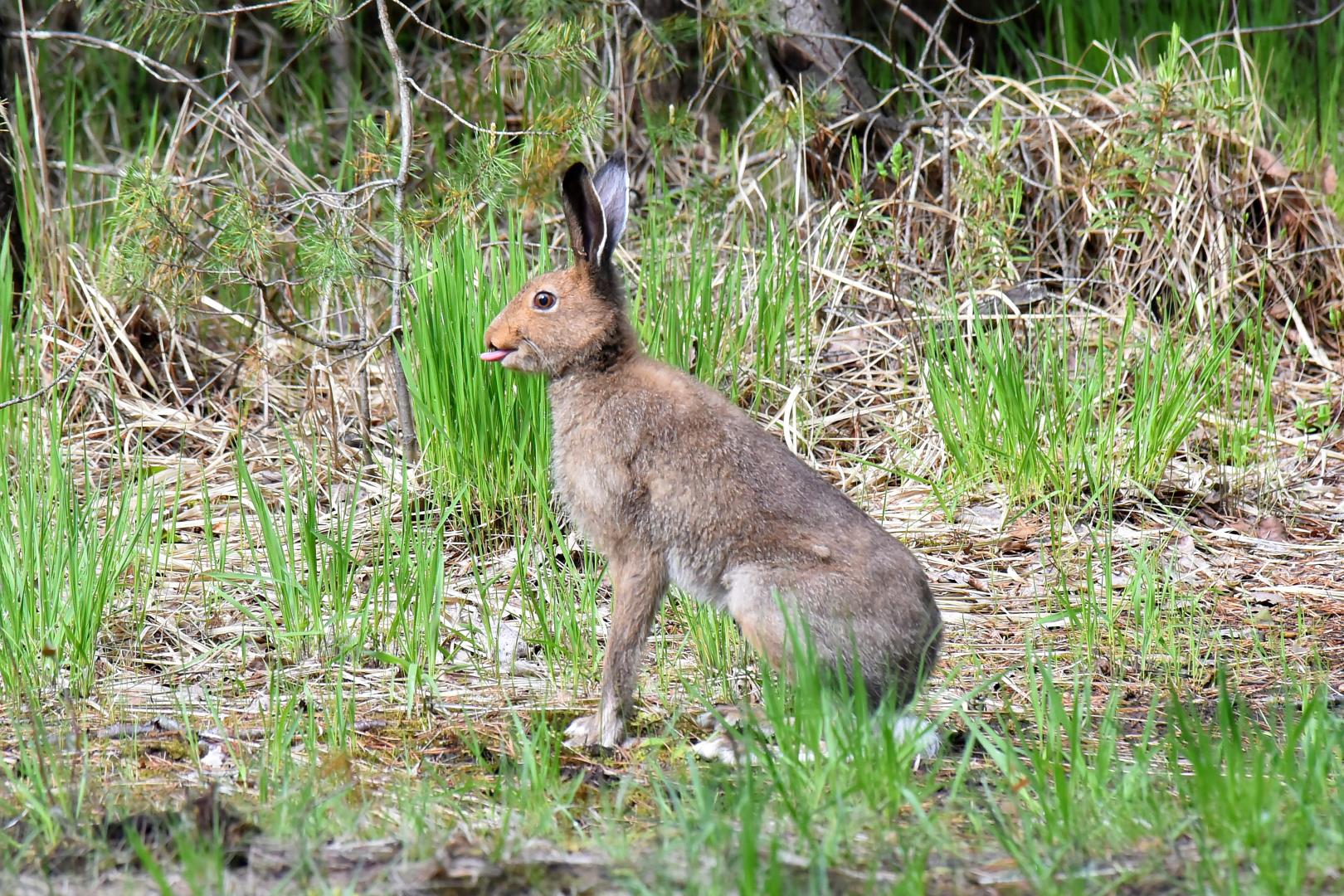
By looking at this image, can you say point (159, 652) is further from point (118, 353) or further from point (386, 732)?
point (118, 353)

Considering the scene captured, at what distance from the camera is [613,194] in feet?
14.4

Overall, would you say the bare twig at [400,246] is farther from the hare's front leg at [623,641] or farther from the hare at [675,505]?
the hare's front leg at [623,641]

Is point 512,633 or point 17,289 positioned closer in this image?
point 512,633

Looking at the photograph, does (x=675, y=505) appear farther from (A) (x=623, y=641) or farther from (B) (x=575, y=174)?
(B) (x=575, y=174)

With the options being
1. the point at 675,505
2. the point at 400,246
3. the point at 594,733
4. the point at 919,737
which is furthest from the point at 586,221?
the point at 919,737

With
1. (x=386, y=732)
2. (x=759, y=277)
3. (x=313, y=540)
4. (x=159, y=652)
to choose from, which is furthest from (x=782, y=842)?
(x=759, y=277)

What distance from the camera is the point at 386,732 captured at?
3.96m

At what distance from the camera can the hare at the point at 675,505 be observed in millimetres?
3838

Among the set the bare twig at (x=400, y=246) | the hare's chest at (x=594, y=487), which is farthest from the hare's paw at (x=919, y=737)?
the bare twig at (x=400, y=246)

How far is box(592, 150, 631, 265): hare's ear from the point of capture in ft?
14.3

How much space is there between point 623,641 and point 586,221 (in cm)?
123

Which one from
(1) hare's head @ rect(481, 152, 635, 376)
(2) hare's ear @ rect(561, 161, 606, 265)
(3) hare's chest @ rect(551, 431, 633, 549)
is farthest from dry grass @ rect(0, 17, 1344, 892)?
(2) hare's ear @ rect(561, 161, 606, 265)

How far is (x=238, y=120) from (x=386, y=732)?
11.9ft

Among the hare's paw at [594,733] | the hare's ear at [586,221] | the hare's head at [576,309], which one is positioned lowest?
the hare's paw at [594,733]
